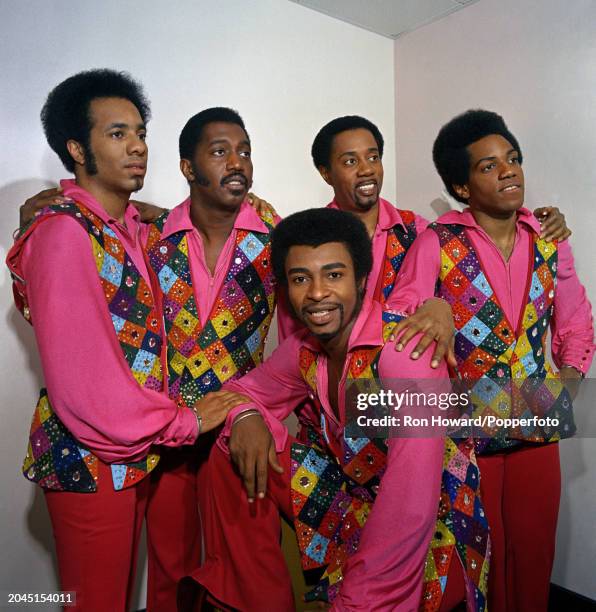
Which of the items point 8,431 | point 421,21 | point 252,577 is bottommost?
point 252,577

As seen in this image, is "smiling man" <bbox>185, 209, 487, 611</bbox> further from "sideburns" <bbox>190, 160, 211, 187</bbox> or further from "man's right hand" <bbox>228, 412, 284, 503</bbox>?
"sideburns" <bbox>190, 160, 211, 187</bbox>

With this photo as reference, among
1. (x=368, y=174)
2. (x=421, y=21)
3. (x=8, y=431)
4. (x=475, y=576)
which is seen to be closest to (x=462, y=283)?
(x=368, y=174)

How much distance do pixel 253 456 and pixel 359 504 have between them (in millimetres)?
314

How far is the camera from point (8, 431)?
2.65m

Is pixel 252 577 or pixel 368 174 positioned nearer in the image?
pixel 252 577

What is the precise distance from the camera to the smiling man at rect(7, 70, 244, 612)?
63.7 inches

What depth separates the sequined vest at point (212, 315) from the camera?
84.1 inches

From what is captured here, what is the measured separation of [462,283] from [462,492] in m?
0.71

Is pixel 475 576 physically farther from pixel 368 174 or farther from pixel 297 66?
pixel 297 66

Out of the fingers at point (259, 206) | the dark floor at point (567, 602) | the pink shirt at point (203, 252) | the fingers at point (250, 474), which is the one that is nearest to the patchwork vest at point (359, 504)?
the fingers at point (250, 474)

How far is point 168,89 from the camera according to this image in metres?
3.04

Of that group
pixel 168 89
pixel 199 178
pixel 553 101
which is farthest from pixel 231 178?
pixel 553 101

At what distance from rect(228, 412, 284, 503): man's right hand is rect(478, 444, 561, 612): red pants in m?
0.77

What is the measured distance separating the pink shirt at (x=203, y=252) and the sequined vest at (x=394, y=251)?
427 mm
